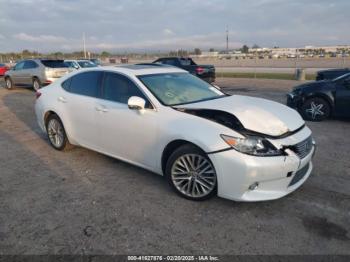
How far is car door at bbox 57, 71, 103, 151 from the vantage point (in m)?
4.66

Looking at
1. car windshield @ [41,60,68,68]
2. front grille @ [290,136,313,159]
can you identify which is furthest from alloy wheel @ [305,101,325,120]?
car windshield @ [41,60,68,68]

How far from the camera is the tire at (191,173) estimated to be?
3494 millimetres

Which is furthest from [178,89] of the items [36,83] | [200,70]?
[36,83]

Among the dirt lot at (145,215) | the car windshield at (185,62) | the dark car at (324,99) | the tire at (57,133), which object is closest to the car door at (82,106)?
the tire at (57,133)

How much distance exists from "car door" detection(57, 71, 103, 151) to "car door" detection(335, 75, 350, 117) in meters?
5.77

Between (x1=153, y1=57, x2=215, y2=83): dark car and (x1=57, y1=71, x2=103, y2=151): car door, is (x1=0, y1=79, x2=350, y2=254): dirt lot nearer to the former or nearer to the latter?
(x1=57, y1=71, x2=103, y2=151): car door

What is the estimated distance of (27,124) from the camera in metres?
7.95

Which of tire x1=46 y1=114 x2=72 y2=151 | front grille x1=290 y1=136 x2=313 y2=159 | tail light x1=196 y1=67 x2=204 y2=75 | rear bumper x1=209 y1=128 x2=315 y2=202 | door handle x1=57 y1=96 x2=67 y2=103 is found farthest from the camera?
tail light x1=196 y1=67 x2=204 y2=75

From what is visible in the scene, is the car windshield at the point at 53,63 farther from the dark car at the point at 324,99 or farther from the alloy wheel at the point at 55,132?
the dark car at the point at 324,99

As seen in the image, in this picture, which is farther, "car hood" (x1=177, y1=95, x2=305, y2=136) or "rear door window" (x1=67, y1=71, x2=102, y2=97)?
"rear door window" (x1=67, y1=71, x2=102, y2=97)

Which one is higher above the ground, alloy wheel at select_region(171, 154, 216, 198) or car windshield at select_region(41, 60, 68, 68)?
car windshield at select_region(41, 60, 68, 68)

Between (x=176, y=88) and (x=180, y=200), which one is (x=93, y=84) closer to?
(x=176, y=88)

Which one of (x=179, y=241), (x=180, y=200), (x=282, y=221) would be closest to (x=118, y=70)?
(x=180, y=200)

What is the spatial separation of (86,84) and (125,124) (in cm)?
124
